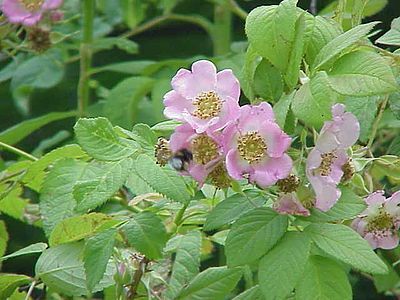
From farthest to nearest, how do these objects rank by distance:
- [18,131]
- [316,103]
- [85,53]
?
[85,53] < [18,131] < [316,103]

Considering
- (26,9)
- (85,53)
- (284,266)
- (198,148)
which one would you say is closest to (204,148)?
(198,148)

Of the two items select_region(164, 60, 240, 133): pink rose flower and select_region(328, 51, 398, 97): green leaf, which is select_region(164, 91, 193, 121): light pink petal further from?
select_region(328, 51, 398, 97): green leaf

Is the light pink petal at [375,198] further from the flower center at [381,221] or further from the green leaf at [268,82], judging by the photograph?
the green leaf at [268,82]

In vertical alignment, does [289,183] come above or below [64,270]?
above

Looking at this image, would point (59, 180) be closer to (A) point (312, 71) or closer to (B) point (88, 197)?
(B) point (88, 197)

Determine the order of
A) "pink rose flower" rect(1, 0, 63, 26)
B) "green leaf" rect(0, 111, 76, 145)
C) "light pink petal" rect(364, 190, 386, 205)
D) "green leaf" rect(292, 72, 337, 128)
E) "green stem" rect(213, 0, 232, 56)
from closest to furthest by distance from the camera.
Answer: "green leaf" rect(292, 72, 337, 128)
"light pink petal" rect(364, 190, 386, 205)
"pink rose flower" rect(1, 0, 63, 26)
"green leaf" rect(0, 111, 76, 145)
"green stem" rect(213, 0, 232, 56)

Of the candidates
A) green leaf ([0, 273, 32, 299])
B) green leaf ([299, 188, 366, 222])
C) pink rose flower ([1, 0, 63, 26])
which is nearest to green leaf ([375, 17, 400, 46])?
green leaf ([299, 188, 366, 222])

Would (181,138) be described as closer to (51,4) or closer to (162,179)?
(162,179)
